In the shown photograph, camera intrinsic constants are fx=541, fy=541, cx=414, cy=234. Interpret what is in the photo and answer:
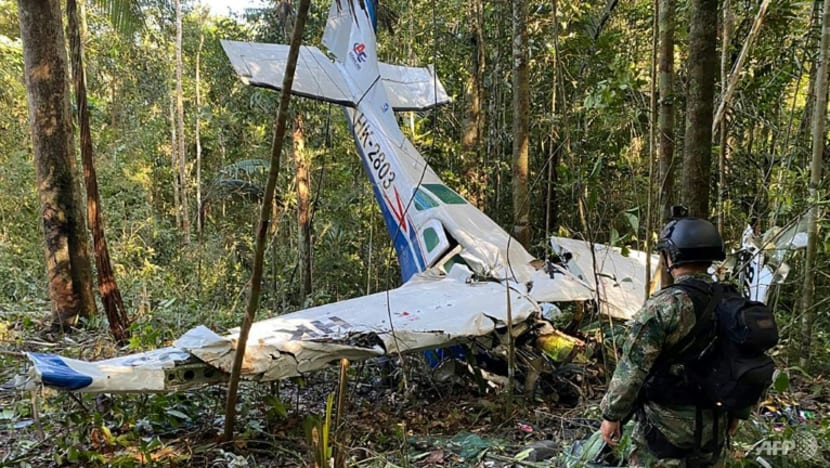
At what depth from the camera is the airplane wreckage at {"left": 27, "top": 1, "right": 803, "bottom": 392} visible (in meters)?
3.59

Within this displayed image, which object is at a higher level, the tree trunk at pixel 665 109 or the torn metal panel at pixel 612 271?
the tree trunk at pixel 665 109

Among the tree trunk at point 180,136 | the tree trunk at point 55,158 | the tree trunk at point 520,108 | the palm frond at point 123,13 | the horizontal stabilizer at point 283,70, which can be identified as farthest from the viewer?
the tree trunk at point 180,136

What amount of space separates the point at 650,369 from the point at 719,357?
267 millimetres

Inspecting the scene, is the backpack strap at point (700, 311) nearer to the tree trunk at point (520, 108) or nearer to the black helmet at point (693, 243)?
the black helmet at point (693, 243)

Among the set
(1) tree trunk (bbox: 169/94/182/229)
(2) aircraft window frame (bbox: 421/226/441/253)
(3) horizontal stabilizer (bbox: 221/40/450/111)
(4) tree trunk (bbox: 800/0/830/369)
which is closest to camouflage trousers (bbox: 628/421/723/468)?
(4) tree trunk (bbox: 800/0/830/369)

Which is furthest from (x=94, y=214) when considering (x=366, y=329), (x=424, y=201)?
(x=366, y=329)

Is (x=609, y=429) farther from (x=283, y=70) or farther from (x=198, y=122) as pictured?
(x=198, y=122)

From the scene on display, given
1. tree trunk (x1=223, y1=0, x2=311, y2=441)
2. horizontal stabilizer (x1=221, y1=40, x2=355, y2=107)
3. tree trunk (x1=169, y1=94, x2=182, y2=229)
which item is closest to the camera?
tree trunk (x1=223, y1=0, x2=311, y2=441)

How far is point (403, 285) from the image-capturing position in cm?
589

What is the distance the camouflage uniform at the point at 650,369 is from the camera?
86.6 inches

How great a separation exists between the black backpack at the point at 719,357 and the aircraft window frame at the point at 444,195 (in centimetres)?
448

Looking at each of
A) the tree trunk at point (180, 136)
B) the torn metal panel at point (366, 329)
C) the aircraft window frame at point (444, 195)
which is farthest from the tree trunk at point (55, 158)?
the tree trunk at point (180, 136)

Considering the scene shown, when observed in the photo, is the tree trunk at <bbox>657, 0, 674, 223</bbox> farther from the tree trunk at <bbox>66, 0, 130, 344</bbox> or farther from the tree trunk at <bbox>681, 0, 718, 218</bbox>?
the tree trunk at <bbox>66, 0, 130, 344</bbox>

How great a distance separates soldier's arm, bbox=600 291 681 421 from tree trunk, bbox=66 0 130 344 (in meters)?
5.99
